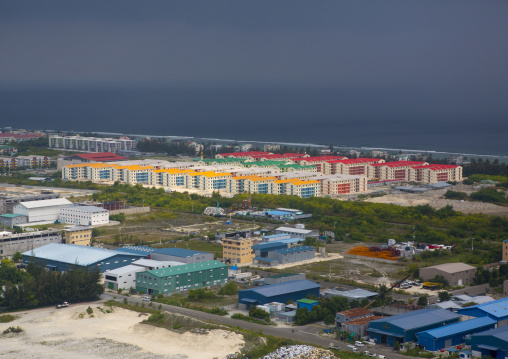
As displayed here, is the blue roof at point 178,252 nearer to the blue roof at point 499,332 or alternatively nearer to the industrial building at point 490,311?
the industrial building at point 490,311

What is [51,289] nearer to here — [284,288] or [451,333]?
[284,288]

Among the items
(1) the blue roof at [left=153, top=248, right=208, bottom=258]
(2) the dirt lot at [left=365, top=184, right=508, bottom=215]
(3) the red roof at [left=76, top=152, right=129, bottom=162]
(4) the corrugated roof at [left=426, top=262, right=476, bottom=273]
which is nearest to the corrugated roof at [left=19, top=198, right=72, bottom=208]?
(1) the blue roof at [left=153, top=248, right=208, bottom=258]

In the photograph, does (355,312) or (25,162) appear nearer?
(355,312)

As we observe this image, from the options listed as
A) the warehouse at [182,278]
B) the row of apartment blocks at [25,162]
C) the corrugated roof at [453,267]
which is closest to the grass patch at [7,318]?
the warehouse at [182,278]

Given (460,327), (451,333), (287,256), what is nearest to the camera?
(451,333)

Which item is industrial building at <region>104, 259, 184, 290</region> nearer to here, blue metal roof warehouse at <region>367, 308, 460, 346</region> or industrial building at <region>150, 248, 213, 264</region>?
industrial building at <region>150, 248, 213, 264</region>

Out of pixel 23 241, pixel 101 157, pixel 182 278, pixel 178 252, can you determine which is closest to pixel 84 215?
pixel 23 241

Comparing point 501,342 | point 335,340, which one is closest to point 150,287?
point 335,340

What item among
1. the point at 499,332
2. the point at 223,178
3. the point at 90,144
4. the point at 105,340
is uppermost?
the point at 90,144
